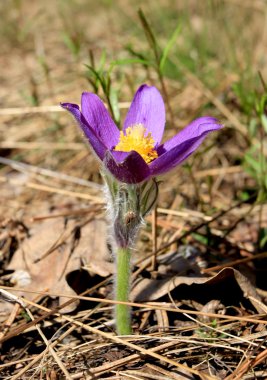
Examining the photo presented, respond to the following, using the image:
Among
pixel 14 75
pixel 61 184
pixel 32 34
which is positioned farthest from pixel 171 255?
pixel 32 34

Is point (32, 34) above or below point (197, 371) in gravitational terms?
above

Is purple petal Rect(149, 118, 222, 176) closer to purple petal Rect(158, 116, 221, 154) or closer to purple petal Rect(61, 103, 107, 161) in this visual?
purple petal Rect(158, 116, 221, 154)

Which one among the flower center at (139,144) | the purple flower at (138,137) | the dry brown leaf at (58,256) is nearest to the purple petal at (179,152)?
the purple flower at (138,137)

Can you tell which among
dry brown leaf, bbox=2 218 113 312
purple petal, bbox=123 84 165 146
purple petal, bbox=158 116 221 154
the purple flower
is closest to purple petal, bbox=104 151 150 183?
the purple flower

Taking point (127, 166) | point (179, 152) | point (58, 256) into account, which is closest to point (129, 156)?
point (127, 166)

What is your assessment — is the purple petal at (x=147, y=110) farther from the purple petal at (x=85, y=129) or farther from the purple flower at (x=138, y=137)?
the purple petal at (x=85, y=129)

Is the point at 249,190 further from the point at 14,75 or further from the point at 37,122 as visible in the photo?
the point at 14,75
